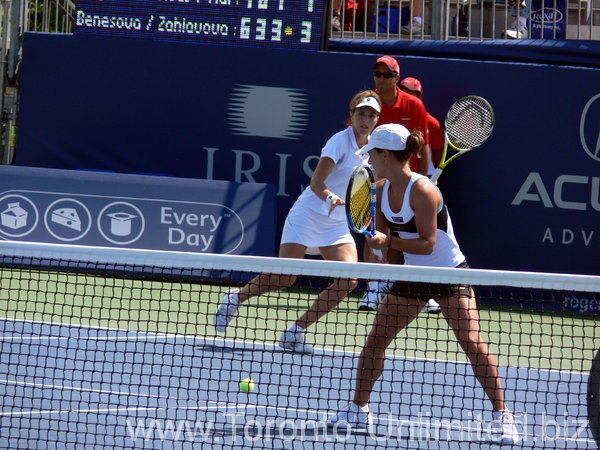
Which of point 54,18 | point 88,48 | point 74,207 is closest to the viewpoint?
point 74,207

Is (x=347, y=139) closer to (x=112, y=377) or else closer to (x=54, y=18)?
(x=112, y=377)

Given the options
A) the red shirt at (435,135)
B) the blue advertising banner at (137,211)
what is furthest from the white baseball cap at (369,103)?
the blue advertising banner at (137,211)

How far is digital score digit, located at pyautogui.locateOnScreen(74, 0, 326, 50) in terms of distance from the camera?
8945 mm

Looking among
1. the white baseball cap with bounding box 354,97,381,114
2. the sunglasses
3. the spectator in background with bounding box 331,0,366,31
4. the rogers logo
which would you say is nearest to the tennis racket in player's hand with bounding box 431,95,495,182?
the sunglasses

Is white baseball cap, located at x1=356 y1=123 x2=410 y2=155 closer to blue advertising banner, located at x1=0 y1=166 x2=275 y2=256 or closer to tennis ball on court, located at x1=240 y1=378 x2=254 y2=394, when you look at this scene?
tennis ball on court, located at x1=240 y1=378 x2=254 y2=394

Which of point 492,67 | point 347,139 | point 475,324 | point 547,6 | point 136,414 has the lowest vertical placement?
point 136,414

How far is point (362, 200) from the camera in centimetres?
485

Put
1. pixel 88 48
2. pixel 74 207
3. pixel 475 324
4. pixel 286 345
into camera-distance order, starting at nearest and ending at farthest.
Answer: pixel 475 324, pixel 286 345, pixel 74 207, pixel 88 48

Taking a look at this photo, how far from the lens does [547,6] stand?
9391 millimetres

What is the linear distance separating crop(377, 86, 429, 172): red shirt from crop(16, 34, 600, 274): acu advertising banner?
0.67m

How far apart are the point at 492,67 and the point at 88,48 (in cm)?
339

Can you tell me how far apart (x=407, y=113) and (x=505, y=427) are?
3830 millimetres

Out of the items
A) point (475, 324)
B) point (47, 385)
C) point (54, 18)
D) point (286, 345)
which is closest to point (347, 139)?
point (286, 345)

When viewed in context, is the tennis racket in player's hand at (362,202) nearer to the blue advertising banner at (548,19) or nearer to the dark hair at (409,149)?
the dark hair at (409,149)
